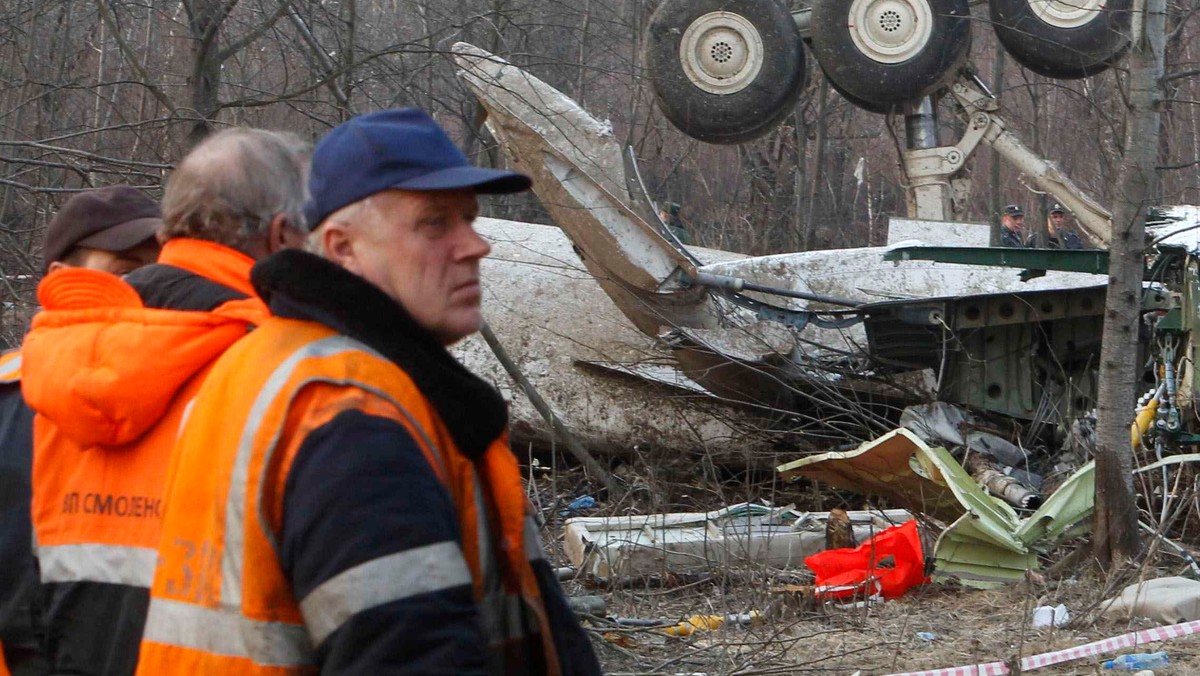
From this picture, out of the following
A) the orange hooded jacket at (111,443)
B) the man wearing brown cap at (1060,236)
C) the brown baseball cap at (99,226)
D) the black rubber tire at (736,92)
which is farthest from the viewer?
the man wearing brown cap at (1060,236)

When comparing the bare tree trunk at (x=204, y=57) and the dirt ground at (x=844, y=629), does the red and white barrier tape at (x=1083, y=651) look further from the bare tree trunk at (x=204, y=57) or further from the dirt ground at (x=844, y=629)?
the bare tree trunk at (x=204, y=57)

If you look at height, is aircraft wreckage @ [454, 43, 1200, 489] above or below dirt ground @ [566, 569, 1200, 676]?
above

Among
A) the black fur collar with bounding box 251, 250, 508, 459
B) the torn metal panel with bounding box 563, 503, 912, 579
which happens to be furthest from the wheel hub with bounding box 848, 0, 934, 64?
the black fur collar with bounding box 251, 250, 508, 459

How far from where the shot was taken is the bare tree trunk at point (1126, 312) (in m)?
6.02

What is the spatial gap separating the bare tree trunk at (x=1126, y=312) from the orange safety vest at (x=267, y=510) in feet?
16.7

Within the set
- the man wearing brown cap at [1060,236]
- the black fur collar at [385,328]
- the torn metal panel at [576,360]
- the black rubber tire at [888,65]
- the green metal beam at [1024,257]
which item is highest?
the black rubber tire at [888,65]

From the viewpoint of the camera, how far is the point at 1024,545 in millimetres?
6602

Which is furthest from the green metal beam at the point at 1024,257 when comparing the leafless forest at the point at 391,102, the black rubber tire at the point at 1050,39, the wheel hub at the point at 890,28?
the wheel hub at the point at 890,28

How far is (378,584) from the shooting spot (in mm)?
1435

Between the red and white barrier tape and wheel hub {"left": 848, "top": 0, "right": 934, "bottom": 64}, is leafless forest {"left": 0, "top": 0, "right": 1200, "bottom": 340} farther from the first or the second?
the red and white barrier tape

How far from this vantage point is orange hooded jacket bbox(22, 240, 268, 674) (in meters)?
2.00

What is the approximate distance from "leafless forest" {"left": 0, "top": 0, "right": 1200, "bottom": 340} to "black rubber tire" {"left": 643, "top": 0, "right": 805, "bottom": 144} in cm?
77

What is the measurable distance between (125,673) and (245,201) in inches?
31.7

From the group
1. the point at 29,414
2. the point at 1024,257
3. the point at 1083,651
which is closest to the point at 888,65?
the point at 1024,257
